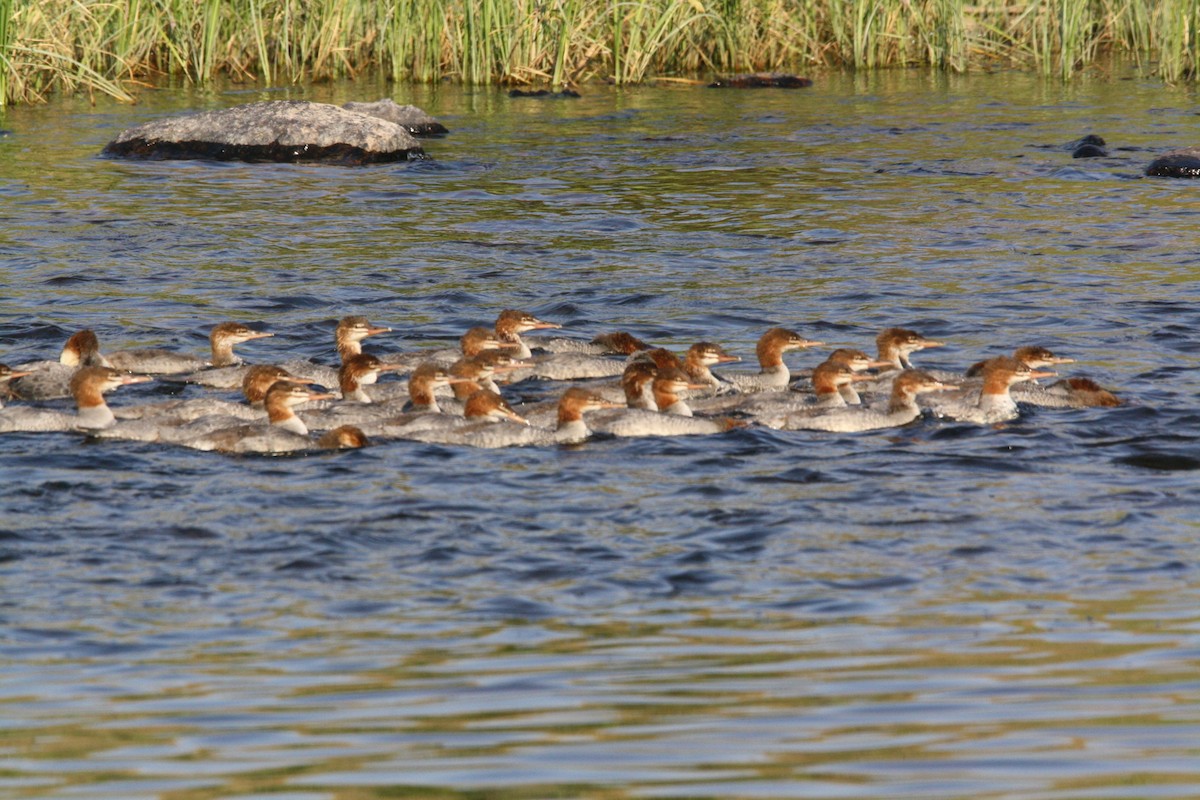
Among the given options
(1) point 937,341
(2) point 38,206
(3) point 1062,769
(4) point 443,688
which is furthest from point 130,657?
(2) point 38,206

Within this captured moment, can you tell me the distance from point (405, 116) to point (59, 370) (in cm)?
1171

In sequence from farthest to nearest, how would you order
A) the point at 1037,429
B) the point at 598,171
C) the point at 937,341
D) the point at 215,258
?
the point at 598,171, the point at 215,258, the point at 937,341, the point at 1037,429

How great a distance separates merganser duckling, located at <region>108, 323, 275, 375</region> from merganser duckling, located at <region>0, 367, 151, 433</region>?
1.42 meters

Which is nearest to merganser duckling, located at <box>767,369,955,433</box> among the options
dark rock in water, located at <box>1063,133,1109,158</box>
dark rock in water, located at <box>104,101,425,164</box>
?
dark rock in water, located at <box>1063,133,1109,158</box>

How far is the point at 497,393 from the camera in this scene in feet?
35.9

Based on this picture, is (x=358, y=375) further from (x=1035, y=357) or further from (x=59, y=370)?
(x=1035, y=357)

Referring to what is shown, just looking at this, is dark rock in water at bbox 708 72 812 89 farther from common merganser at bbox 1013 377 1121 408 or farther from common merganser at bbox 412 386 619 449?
common merganser at bbox 412 386 619 449

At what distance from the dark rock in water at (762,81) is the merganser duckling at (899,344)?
15234 millimetres

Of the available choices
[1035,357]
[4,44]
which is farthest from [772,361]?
[4,44]

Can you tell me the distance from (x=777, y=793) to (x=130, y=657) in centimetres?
266

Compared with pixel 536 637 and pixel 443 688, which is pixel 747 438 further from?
pixel 443 688

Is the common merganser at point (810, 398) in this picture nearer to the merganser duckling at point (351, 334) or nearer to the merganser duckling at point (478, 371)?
the merganser duckling at point (478, 371)

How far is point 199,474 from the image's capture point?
960 cm

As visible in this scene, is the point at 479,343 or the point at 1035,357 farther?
the point at 479,343
